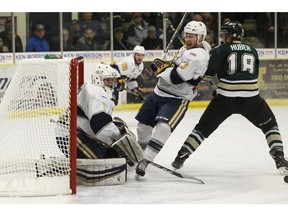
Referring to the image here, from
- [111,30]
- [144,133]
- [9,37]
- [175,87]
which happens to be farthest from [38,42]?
[175,87]

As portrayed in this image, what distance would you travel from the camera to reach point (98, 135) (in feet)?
17.6

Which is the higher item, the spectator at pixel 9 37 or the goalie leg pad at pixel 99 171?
the spectator at pixel 9 37

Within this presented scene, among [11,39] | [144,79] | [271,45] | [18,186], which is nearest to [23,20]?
[11,39]

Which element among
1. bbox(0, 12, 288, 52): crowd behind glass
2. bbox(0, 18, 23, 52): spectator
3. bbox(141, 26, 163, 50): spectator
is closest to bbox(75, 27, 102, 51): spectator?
bbox(0, 12, 288, 52): crowd behind glass

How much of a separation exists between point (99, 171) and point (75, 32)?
17.5ft

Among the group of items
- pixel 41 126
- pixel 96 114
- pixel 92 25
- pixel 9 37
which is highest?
pixel 92 25

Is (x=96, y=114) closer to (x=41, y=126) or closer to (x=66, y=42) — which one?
(x=41, y=126)

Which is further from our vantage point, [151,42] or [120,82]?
[151,42]

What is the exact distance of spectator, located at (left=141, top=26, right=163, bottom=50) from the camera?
1058 cm

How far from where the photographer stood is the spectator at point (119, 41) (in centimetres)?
1049

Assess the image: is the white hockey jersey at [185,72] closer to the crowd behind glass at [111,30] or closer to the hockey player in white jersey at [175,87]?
the hockey player in white jersey at [175,87]

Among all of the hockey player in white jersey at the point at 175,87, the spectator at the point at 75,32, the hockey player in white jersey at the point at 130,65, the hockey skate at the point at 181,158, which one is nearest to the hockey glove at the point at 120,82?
the hockey player in white jersey at the point at 130,65

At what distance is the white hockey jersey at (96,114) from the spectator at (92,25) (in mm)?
5148

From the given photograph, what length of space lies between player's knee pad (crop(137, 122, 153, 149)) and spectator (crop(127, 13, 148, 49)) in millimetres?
4491
